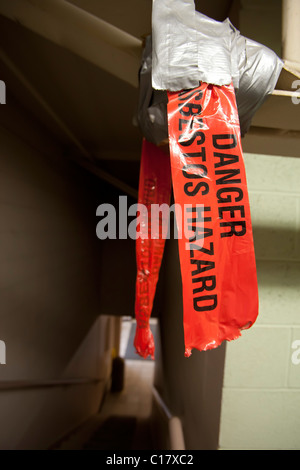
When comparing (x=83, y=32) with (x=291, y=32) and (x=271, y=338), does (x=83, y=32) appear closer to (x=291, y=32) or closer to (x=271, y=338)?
(x=291, y=32)

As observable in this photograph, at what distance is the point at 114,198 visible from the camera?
185 inches

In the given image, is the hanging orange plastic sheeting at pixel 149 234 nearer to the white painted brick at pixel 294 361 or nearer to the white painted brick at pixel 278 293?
the white painted brick at pixel 278 293

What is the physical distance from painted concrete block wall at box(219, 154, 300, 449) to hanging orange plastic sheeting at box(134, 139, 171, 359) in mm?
450

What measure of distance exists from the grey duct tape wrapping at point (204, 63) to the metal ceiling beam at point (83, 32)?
9cm

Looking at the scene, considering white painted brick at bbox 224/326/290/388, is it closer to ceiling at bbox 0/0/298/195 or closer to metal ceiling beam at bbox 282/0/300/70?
metal ceiling beam at bbox 282/0/300/70

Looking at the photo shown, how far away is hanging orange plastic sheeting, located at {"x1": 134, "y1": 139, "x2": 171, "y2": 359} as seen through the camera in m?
0.97

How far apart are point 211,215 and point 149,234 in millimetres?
315

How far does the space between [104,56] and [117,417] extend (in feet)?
18.3

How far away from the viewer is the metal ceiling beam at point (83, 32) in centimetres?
79

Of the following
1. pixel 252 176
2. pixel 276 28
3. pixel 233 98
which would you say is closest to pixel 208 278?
pixel 233 98

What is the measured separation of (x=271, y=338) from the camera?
4.09ft

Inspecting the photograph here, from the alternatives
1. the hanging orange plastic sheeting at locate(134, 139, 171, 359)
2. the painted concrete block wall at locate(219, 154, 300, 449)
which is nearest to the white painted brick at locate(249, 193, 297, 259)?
the painted concrete block wall at locate(219, 154, 300, 449)

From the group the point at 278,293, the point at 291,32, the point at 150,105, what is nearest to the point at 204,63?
the point at 150,105

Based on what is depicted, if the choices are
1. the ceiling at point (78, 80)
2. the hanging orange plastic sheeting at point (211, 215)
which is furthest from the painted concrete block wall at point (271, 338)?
the ceiling at point (78, 80)
